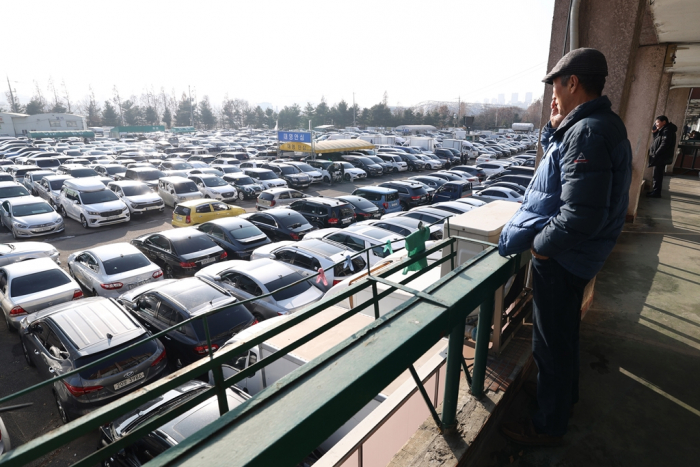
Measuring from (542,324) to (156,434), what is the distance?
4.55 m

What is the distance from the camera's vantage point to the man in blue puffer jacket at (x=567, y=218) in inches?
81.6

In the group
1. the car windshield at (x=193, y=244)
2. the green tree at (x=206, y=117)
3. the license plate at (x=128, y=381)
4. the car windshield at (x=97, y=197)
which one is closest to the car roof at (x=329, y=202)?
the car windshield at (x=193, y=244)

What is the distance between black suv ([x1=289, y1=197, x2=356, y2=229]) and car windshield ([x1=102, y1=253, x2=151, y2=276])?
643cm

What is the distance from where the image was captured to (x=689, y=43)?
771 cm

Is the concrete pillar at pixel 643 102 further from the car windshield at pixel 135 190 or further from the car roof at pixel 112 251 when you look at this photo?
the car windshield at pixel 135 190

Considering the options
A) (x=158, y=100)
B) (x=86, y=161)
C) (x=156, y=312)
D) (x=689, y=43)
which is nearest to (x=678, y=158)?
(x=689, y=43)

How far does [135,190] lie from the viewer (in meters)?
19.2

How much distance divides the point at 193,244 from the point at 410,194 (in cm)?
1142

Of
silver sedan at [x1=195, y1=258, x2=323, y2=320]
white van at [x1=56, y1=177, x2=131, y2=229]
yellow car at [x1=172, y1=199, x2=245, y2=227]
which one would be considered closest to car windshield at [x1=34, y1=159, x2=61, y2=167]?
white van at [x1=56, y1=177, x2=131, y2=229]

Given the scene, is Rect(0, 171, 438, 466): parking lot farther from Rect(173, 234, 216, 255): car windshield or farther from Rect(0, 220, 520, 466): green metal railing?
Rect(0, 220, 520, 466): green metal railing

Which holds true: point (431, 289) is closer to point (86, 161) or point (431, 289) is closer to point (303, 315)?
point (303, 315)

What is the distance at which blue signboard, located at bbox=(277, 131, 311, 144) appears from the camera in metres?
30.6

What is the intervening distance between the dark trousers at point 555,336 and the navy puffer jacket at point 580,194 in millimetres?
119

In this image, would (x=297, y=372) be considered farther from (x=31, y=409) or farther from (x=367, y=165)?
(x=367, y=165)
